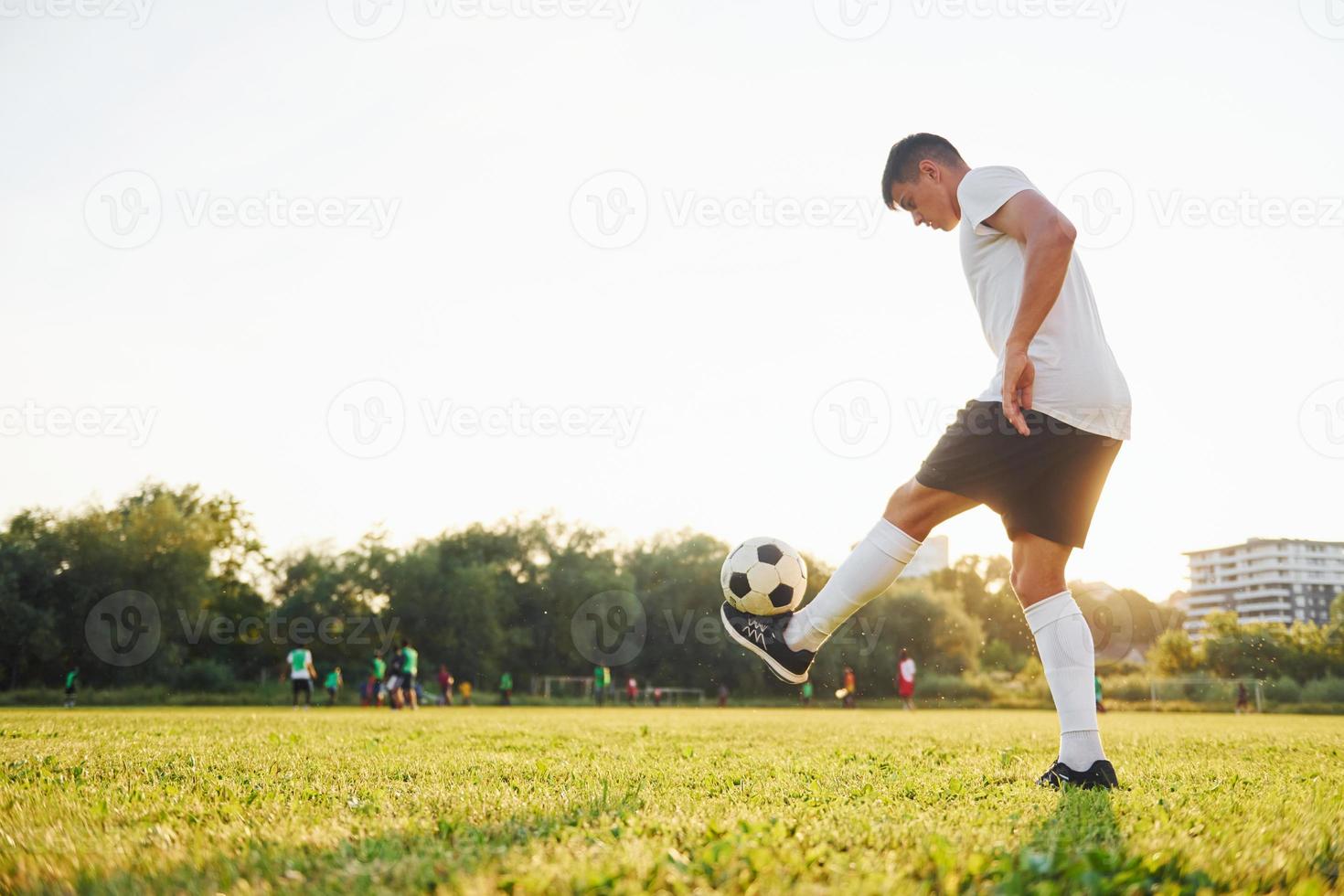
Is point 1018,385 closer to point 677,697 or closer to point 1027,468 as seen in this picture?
point 1027,468

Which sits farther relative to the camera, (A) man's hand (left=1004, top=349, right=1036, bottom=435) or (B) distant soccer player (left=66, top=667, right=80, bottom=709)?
(B) distant soccer player (left=66, top=667, right=80, bottom=709)

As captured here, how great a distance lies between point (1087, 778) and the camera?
3764 millimetres

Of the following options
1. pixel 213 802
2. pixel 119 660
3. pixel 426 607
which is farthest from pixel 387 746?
pixel 426 607

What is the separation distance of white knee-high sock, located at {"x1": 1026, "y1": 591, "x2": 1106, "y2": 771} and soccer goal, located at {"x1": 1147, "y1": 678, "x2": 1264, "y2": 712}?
1461 inches

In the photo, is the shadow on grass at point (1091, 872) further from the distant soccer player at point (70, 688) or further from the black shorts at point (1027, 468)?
the distant soccer player at point (70, 688)

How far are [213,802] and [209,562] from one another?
50.9 meters

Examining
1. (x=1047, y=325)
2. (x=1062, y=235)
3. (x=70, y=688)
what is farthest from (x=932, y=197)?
(x=70, y=688)

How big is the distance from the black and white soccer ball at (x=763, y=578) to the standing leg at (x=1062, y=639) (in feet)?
3.24

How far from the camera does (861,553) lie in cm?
402

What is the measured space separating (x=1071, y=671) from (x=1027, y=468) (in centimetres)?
93

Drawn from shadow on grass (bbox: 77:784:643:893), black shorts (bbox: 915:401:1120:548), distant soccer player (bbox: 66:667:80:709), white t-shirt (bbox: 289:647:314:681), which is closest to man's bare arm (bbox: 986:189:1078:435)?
black shorts (bbox: 915:401:1120:548)

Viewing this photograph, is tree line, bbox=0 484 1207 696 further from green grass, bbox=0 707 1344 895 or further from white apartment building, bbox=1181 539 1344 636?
white apartment building, bbox=1181 539 1344 636

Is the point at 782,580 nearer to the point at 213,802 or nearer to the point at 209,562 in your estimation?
the point at 213,802

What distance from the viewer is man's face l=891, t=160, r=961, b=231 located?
4137 millimetres
